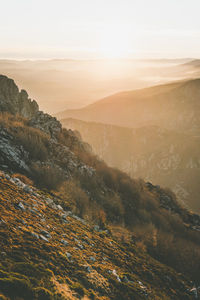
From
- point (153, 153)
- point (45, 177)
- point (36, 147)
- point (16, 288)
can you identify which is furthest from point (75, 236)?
point (153, 153)

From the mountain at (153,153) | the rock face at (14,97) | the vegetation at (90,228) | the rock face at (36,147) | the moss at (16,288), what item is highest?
the rock face at (14,97)

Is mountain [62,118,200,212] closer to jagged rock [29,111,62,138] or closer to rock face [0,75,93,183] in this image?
jagged rock [29,111,62,138]

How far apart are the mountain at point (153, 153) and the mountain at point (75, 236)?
9303 cm

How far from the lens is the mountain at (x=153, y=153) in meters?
117

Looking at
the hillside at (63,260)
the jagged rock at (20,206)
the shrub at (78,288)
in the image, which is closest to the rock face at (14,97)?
the hillside at (63,260)

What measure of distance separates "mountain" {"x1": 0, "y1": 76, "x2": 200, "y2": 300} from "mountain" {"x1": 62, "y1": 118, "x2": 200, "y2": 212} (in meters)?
93.0

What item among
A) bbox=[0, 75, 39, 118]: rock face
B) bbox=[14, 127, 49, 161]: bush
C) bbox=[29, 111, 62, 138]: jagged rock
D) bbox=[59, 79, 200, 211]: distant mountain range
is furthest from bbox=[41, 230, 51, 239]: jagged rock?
bbox=[59, 79, 200, 211]: distant mountain range

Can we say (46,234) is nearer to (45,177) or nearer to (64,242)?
(64,242)

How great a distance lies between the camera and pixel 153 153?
450 ft

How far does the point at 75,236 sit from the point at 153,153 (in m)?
132

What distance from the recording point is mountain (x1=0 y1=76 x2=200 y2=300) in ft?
20.8

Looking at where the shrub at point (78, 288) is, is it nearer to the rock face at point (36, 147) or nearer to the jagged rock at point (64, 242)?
the jagged rock at point (64, 242)

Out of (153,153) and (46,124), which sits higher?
(46,124)

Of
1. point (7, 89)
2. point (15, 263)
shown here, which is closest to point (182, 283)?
point (15, 263)
